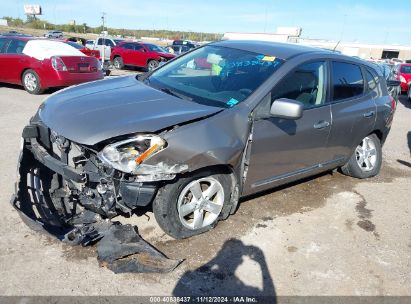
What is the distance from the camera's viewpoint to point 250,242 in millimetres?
3633

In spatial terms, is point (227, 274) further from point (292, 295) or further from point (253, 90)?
point (253, 90)

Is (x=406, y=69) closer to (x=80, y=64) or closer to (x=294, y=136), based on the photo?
(x=80, y=64)

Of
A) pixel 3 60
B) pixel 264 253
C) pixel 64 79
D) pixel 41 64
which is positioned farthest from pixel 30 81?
pixel 264 253

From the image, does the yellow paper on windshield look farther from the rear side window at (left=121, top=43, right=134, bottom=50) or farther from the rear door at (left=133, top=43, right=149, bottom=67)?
the rear side window at (left=121, top=43, right=134, bottom=50)

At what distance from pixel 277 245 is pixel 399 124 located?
8075 millimetres

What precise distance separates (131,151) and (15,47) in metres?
8.95

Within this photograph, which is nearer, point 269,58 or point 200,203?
point 200,203

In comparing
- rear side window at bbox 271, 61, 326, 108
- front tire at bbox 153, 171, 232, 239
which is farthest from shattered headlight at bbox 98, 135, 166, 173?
rear side window at bbox 271, 61, 326, 108

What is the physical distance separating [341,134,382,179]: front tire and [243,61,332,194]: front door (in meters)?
1.09

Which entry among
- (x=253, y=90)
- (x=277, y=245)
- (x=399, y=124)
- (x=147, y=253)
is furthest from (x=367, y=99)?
(x=399, y=124)

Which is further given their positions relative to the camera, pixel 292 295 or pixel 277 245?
pixel 277 245

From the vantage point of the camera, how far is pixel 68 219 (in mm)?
3502

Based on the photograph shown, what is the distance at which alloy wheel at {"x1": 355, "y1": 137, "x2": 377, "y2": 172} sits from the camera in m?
5.41

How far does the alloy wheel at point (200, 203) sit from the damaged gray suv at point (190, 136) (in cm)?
1
